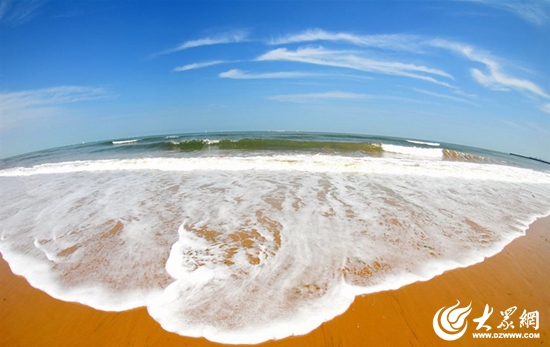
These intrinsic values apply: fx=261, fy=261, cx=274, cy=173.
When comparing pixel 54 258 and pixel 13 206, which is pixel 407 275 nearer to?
pixel 54 258

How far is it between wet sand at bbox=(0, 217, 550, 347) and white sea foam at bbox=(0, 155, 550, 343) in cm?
14

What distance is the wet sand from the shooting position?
2.88 m

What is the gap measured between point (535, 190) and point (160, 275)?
1431 cm

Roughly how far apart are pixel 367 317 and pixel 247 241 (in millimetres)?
2601

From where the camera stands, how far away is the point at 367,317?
314 cm

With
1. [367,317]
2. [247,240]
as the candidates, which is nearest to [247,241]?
[247,240]

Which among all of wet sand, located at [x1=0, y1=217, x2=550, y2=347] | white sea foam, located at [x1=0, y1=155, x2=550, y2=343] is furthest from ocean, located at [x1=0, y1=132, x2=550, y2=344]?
wet sand, located at [x1=0, y1=217, x2=550, y2=347]

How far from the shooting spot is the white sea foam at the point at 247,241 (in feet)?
11.2

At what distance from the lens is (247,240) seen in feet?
16.9

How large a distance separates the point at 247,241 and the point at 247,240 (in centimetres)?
4

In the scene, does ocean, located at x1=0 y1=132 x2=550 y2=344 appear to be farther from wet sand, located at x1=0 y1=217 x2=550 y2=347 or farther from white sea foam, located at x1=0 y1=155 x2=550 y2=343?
wet sand, located at x1=0 y1=217 x2=550 y2=347

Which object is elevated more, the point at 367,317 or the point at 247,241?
the point at 247,241

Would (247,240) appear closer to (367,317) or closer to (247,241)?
(247,241)

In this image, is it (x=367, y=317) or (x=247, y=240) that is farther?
(x=247, y=240)
